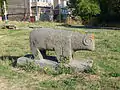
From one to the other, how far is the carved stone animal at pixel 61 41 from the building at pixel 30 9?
4107cm

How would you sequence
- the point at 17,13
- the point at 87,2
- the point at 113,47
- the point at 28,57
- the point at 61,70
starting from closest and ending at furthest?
the point at 61,70 < the point at 28,57 < the point at 113,47 < the point at 87,2 < the point at 17,13

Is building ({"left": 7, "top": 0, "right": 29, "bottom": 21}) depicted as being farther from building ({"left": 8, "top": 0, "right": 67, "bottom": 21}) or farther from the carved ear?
the carved ear

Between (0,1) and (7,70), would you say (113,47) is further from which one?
(0,1)

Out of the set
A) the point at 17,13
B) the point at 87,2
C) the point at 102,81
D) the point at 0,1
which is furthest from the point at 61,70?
the point at 17,13

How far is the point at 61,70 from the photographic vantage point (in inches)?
301

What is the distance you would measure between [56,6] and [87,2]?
18.9m

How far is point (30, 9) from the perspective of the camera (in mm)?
50562

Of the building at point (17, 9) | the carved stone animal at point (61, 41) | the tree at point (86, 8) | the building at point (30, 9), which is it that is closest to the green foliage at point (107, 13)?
the tree at point (86, 8)

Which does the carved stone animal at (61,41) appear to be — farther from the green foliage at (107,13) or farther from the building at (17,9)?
the building at (17,9)

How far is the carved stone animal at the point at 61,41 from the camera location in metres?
7.63

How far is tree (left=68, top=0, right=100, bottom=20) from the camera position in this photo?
35.5 metres

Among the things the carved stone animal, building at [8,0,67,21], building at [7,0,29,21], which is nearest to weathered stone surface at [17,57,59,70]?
the carved stone animal

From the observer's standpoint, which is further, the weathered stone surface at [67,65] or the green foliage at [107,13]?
the green foliage at [107,13]

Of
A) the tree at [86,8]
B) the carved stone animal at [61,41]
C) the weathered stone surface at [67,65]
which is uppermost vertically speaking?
the tree at [86,8]
